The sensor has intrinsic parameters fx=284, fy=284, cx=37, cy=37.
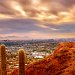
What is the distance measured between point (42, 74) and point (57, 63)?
1.53 meters

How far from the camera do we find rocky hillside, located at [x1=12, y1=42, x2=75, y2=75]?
2206 cm

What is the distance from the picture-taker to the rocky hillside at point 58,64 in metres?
22.1

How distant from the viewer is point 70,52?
909 inches

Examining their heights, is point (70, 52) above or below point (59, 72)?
above

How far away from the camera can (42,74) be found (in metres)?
23.3

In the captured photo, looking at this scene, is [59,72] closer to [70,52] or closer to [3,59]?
[70,52]

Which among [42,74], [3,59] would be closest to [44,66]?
[42,74]

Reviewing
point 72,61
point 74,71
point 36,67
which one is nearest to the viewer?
point 74,71

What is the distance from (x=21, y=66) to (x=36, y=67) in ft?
17.8

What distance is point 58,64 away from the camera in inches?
907

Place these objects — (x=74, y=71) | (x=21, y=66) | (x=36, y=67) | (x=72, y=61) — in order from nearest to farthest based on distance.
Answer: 1. (x=21, y=66)
2. (x=74, y=71)
3. (x=72, y=61)
4. (x=36, y=67)

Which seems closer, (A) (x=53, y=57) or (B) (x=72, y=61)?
(B) (x=72, y=61)

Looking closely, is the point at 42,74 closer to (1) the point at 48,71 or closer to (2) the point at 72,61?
(1) the point at 48,71

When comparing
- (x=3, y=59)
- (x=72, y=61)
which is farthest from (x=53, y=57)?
(x=3, y=59)
